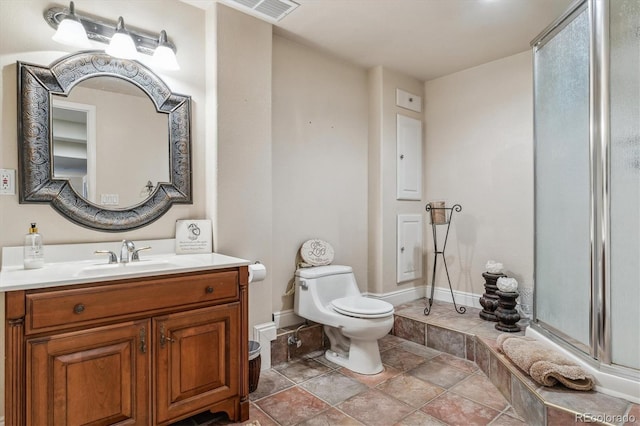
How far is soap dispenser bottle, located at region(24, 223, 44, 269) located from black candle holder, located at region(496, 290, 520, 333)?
9.29 feet

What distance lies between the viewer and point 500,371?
2.14 m

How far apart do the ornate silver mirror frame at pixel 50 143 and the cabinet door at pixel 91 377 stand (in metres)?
0.71

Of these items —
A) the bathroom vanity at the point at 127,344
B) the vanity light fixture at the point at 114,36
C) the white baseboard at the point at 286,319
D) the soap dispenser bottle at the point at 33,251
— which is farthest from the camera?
the white baseboard at the point at 286,319

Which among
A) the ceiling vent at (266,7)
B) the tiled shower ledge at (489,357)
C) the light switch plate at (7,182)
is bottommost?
the tiled shower ledge at (489,357)

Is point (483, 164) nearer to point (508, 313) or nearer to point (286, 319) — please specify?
point (508, 313)

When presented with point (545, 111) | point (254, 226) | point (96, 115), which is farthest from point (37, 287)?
point (545, 111)

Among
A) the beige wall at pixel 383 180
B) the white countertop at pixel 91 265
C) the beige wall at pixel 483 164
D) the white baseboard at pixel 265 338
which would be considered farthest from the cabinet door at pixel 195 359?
the beige wall at pixel 483 164

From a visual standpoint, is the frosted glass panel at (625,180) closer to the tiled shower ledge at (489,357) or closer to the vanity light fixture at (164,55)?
the tiled shower ledge at (489,357)

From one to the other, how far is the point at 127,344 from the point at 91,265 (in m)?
0.51

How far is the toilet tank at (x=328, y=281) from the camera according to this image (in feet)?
8.57

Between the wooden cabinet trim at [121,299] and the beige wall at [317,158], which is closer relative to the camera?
the wooden cabinet trim at [121,299]

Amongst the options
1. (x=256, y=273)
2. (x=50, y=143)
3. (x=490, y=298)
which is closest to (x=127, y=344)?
(x=256, y=273)

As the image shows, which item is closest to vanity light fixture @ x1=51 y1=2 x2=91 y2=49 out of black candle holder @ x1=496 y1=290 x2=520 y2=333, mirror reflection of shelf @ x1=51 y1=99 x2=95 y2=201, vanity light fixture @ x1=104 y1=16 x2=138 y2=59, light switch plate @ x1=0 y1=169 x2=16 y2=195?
vanity light fixture @ x1=104 y1=16 x2=138 y2=59

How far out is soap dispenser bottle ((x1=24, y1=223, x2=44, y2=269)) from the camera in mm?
1634
